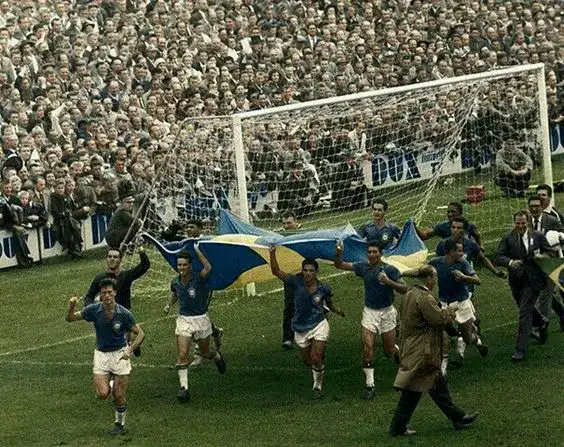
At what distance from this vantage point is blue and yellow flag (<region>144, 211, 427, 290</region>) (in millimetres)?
25391

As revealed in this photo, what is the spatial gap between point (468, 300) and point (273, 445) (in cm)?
480

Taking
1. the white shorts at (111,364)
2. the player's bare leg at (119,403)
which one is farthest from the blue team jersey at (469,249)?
the player's bare leg at (119,403)

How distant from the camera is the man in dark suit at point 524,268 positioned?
25.7 metres

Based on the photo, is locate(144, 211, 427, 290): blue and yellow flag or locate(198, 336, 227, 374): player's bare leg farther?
locate(198, 336, 227, 374): player's bare leg

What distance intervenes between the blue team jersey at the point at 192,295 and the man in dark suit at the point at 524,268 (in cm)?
425

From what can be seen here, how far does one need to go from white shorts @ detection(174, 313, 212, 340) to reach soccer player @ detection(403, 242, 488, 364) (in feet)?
10.8

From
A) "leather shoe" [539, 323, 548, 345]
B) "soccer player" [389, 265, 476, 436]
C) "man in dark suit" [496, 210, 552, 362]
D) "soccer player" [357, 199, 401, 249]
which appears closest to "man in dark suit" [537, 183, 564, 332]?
"leather shoe" [539, 323, 548, 345]

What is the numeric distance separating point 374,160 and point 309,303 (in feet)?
38.2

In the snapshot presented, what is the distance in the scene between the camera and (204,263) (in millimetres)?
Result: 25594

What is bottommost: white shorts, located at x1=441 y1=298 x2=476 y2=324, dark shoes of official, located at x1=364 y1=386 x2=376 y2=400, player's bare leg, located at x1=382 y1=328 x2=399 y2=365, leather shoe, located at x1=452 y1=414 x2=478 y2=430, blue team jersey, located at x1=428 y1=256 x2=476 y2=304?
leather shoe, located at x1=452 y1=414 x2=478 y2=430

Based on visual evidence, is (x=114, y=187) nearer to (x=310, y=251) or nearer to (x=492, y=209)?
(x=492, y=209)

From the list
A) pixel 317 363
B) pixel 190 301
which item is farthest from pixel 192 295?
pixel 317 363

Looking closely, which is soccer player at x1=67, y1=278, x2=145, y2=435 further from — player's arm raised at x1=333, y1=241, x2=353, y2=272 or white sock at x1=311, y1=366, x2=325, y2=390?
player's arm raised at x1=333, y1=241, x2=353, y2=272

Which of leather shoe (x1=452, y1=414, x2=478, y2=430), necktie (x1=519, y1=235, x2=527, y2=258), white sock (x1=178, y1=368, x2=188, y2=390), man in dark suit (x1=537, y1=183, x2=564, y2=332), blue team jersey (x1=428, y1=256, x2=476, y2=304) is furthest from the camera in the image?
man in dark suit (x1=537, y1=183, x2=564, y2=332)
